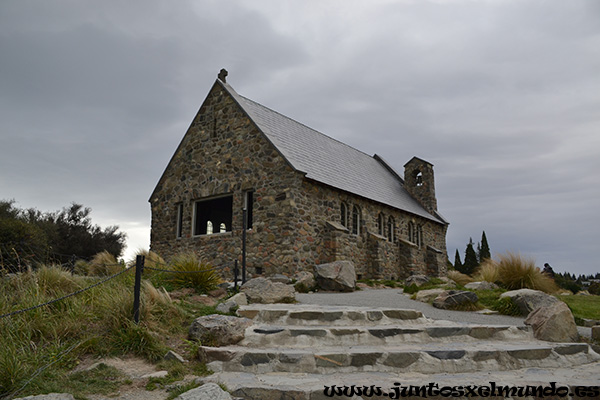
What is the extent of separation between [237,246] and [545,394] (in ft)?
39.8

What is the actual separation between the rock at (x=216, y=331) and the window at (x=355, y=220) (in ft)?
39.1

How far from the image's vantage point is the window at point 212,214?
60.5 ft

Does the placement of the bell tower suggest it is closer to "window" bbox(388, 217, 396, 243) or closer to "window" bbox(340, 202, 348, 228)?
"window" bbox(388, 217, 396, 243)

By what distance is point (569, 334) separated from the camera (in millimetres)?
7395

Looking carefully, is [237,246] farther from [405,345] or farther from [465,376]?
[465,376]

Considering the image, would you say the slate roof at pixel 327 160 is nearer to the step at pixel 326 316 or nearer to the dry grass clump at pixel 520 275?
the dry grass clump at pixel 520 275

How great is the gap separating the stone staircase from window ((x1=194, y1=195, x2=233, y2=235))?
428 inches

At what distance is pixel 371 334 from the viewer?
269 inches

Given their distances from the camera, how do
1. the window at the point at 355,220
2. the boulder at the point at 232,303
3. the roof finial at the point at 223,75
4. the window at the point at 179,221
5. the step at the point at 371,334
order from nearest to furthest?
the step at the point at 371,334 → the boulder at the point at 232,303 → the window at the point at 355,220 → the roof finial at the point at 223,75 → the window at the point at 179,221

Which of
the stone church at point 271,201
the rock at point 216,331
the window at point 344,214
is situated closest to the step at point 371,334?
the rock at point 216,331

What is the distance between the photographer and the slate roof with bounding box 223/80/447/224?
1688cm

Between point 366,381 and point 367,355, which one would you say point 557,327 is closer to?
point 367,355

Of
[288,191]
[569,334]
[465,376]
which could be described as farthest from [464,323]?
[288,191]

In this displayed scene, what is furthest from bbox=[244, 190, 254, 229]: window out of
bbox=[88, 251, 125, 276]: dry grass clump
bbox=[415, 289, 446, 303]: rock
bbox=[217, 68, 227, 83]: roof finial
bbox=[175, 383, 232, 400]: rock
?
bbox=[175, 383, 232, 400]: rock
